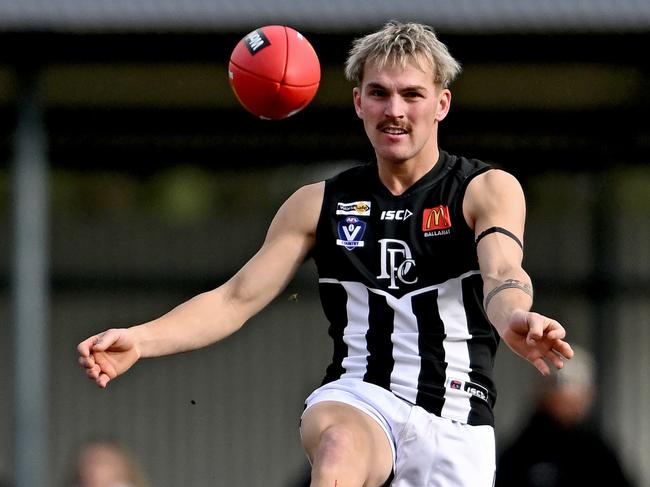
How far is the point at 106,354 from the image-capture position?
598 centimetres

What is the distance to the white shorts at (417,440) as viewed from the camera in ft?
20.4

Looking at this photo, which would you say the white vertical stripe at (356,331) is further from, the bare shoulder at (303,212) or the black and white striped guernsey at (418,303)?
the bare shoulder at (303,212)

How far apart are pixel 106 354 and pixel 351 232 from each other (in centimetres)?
124

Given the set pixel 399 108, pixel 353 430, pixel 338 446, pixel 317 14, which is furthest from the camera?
pixel 317 14

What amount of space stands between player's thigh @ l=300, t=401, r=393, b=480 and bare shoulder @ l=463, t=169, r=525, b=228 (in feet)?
3.17

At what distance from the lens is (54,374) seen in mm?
16234

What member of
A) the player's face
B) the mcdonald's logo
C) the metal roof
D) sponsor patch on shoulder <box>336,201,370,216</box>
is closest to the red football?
the player's face

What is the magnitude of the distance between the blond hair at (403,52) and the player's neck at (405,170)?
1.09 feet

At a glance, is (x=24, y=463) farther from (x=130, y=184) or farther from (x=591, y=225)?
(x=591, y=225)

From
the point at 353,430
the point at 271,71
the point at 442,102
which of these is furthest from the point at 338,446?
the point at 271,71

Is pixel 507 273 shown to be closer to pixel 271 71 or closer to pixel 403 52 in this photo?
pixel 403 52

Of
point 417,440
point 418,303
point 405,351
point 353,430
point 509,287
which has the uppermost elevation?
point 509,287

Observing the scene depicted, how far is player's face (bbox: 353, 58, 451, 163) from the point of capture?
6332 millimetres

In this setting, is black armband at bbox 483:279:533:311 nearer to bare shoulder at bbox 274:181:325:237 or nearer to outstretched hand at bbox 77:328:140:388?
bare shoulder at bbox 274:181:325:237
